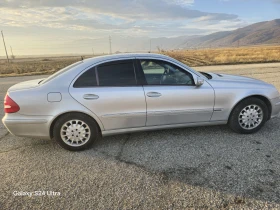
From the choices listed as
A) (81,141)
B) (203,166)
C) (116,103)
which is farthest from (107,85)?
(203,166)

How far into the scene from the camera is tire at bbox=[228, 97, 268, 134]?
3.87 m

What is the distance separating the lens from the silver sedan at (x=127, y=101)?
11.0ft

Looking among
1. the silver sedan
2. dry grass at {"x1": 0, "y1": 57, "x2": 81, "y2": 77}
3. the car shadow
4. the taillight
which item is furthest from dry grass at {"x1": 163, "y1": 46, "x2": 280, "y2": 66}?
the taillight

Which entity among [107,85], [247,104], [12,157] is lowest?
[12,157]

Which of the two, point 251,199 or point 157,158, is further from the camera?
point 157,158

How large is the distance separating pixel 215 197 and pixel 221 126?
219cm

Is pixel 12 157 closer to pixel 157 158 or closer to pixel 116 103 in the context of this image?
pixel 116 103

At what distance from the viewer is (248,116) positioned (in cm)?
390

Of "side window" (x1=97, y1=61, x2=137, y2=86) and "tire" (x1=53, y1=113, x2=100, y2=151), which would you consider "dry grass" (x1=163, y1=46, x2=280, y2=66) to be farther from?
"tire" (x1=53, y1=113, x2=100, y2=151)

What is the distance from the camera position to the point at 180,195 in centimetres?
246

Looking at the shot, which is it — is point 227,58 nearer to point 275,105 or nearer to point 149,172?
point 275,105

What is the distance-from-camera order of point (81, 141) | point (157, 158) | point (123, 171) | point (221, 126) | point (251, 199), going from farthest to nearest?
point (221, 126) → point (81, 141) → point (157, 158) → point (123, 171) → point (251, 199)

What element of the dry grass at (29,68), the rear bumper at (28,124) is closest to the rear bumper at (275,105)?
the rear bumper at (28,124)

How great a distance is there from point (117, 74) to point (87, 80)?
0.48 m
